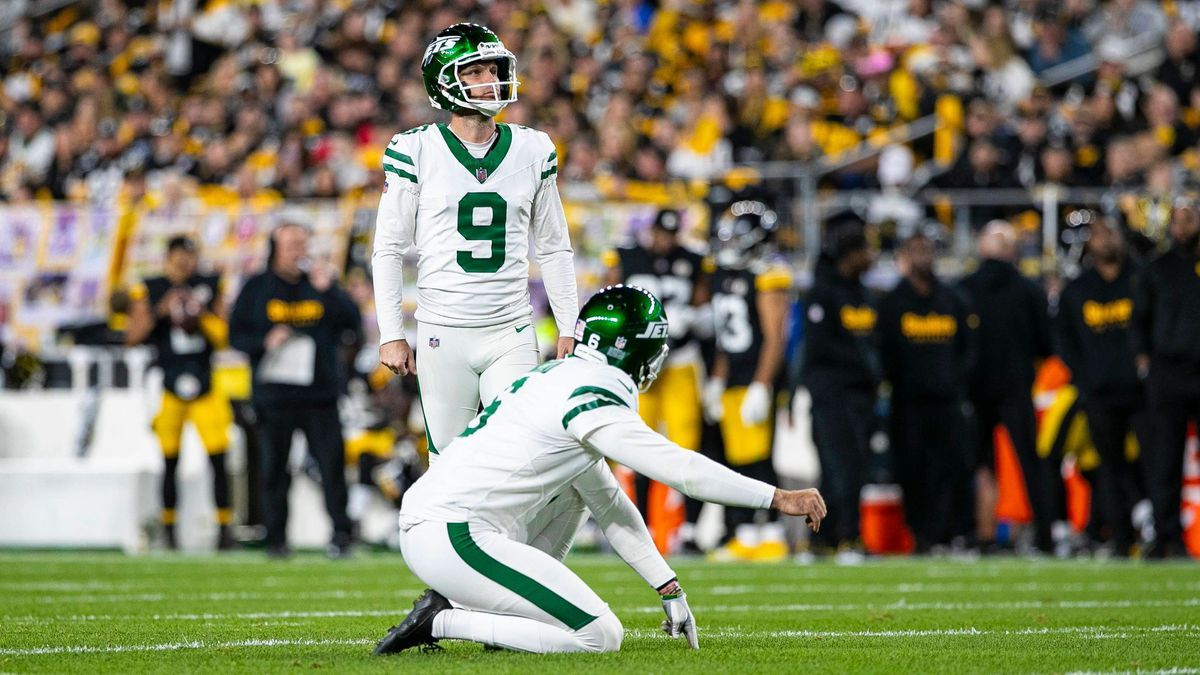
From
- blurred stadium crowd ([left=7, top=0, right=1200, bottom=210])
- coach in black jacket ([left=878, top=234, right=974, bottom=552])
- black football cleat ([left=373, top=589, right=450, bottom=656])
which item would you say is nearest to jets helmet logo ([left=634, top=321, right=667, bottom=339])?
black football cleat ([left=373, top=589, right=450, bottom=656])

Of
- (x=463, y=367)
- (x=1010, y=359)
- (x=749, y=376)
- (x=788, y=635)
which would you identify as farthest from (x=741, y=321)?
(x=788, y=635)

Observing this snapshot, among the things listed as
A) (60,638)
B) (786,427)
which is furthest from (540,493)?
(786,427)

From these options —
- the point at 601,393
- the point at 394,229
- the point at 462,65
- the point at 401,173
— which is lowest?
the point at 601,393

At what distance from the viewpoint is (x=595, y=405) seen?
18.0 feet

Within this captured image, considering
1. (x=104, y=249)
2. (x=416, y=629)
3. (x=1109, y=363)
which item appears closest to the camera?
(x=416, y=629)

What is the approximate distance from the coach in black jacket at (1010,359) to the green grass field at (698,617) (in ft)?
3.96

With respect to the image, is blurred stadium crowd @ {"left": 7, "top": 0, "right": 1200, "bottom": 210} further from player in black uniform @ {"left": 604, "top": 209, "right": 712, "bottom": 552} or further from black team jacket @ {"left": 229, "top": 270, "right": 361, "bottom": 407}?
black team jacket @ {"left": 229, "top": 270, "right": 361, "bottom": 407}

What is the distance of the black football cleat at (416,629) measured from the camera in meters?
5.70

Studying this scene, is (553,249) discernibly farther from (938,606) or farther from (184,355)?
(184,355)

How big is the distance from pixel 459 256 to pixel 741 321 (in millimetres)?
5608

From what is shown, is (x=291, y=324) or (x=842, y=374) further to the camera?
(x=291, y=324)

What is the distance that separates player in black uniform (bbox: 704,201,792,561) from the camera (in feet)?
40.0

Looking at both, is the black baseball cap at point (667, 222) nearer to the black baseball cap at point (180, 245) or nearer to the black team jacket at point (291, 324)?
the black team jacket at point (291, 324)

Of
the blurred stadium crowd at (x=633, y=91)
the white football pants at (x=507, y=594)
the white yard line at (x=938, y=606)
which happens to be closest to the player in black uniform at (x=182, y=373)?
the blurred stadium crowd at (x=633, y=91)
